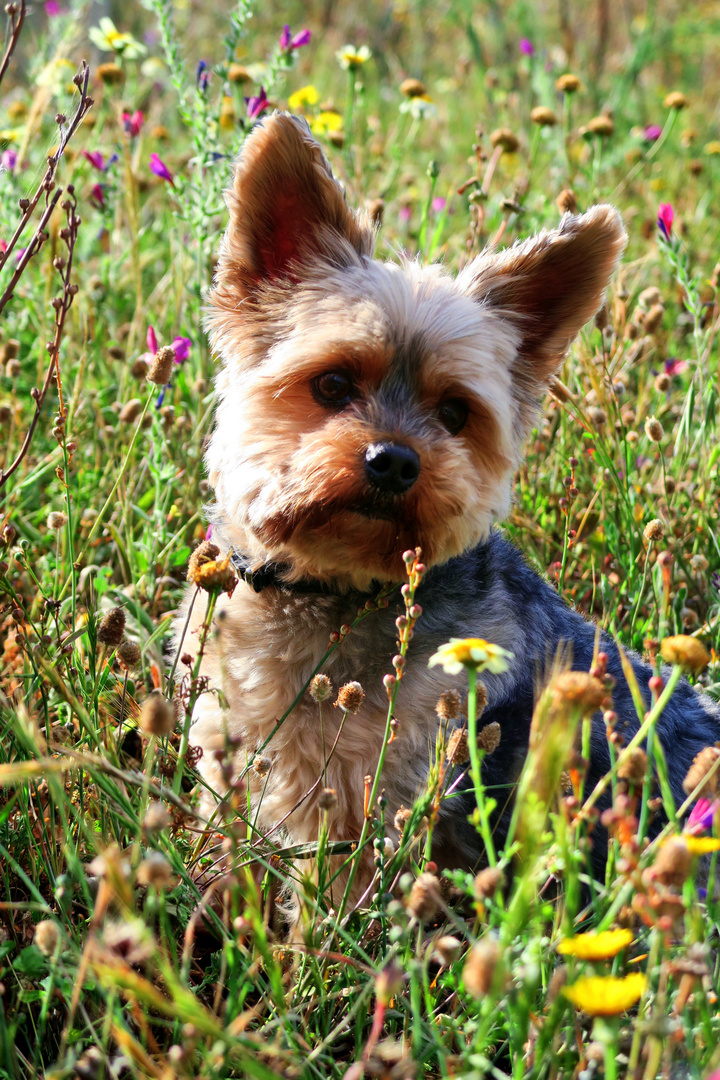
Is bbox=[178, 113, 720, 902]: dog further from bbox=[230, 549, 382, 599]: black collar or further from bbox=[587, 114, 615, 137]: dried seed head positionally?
bbox=[587, 114, 615, 137]: dried seed head

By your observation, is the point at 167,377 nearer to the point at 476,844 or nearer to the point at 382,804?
the point at 382,804

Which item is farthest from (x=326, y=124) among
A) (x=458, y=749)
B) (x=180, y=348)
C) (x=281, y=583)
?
(x=458, y=749)

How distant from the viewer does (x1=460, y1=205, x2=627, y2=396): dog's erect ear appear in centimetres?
281

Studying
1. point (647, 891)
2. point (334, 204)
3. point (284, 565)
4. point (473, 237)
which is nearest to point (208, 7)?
point (473, 237)

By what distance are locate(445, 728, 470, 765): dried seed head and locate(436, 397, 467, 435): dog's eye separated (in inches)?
47.2

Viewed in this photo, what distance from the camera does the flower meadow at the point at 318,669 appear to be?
1336mm

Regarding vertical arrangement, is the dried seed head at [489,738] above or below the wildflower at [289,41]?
below

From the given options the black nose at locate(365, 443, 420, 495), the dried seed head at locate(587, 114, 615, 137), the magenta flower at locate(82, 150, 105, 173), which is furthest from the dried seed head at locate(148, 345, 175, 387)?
the dried seed head at locate(587, 114, 615, 137)

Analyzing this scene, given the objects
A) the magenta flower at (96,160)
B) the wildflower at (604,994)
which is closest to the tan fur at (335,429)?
the wildflower at (604,994)

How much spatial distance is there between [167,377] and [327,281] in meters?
0.77

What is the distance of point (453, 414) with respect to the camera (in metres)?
2.86

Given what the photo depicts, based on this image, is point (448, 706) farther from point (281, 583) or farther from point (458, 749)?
point (281, 583)

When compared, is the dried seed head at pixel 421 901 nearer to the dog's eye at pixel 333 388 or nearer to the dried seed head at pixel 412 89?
the dog's eye at pixel 333 388

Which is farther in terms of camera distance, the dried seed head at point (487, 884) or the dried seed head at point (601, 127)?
the dried seed head at point (601, 127)
